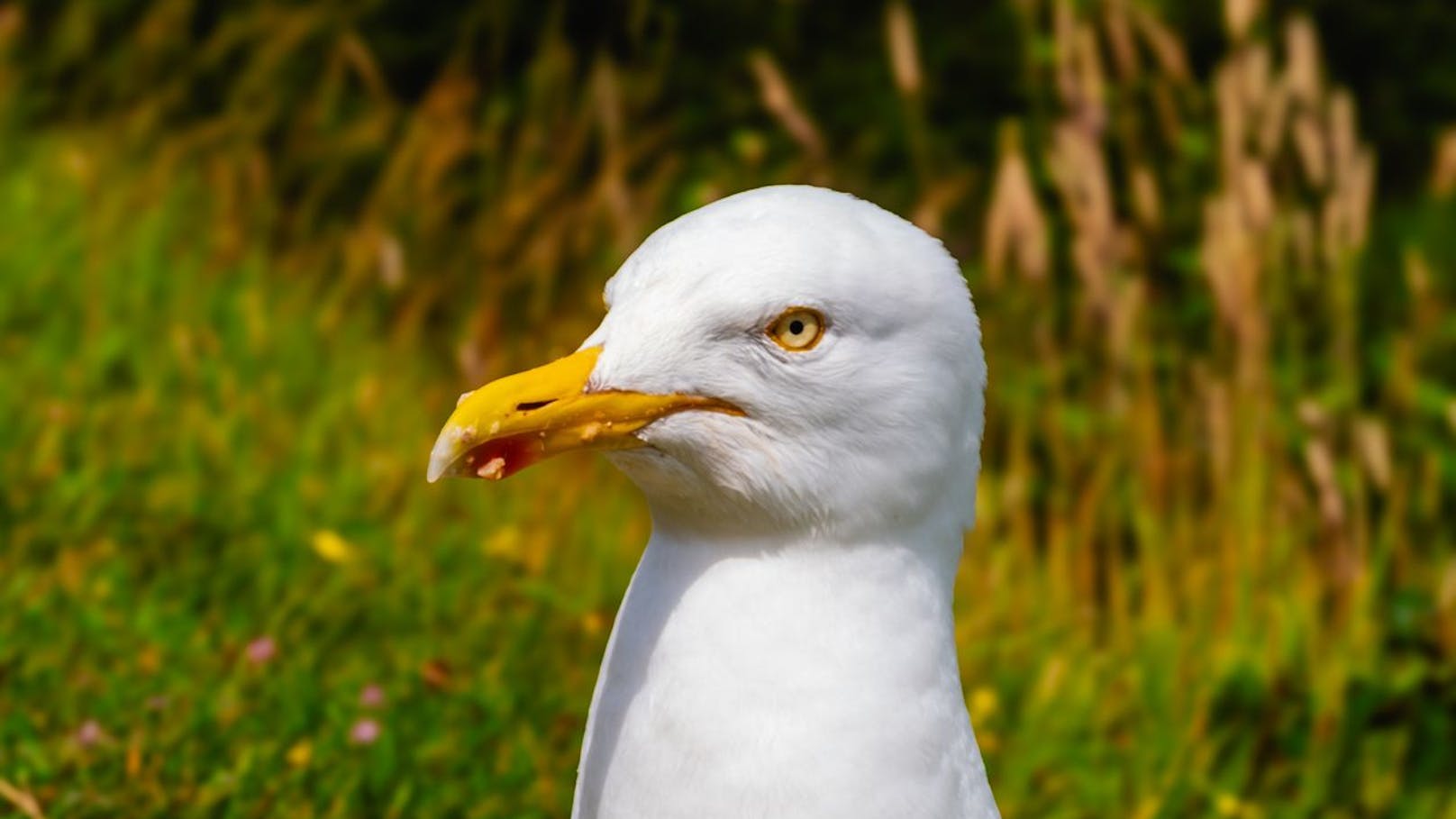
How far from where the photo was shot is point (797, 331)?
226 cm

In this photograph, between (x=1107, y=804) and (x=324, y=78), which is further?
(x=324, y=78)

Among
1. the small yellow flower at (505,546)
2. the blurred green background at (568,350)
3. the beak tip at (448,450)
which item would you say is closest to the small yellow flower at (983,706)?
the blurred green background at (568,350)

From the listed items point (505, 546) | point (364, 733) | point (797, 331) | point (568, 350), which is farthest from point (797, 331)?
point (568, 350)

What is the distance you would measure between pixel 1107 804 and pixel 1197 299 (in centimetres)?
177

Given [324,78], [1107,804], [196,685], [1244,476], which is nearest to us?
[196,685]

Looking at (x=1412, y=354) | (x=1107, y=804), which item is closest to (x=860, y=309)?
(x=1107, y=804)

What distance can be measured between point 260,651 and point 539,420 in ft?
4.60

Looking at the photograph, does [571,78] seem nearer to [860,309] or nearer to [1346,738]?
[1346,738]

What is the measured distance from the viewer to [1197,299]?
509 centimetres

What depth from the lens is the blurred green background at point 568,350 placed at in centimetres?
351

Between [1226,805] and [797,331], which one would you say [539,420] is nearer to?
[797,331]

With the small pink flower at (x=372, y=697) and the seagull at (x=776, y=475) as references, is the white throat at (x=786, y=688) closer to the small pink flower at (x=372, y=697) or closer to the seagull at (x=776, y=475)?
the seagull at (x=776, y=475)

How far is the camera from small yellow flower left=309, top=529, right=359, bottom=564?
3797 millimetres

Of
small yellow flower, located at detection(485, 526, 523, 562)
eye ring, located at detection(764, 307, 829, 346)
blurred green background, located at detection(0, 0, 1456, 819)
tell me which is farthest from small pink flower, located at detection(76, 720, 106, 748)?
eye ring, located at detection(764, 307, 829, 346)
